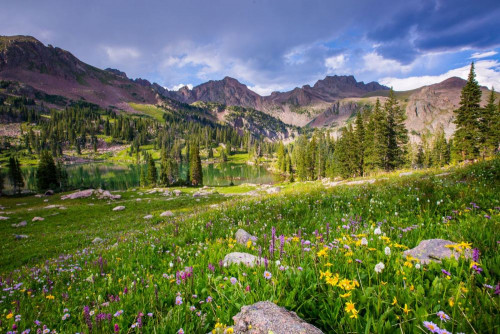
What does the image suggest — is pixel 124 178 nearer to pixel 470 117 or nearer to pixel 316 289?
pixel 316 289

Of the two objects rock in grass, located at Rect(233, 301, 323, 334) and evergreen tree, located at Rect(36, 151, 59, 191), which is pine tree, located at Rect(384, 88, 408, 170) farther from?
evergreen tree, located at Rect(36, 151, 59, 191)

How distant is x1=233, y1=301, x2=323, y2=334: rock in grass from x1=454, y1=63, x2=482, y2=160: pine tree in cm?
6479

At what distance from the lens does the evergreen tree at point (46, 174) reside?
3073 inches

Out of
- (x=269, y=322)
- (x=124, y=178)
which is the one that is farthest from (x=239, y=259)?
(x=124, y=178)

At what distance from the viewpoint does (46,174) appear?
79.2 m

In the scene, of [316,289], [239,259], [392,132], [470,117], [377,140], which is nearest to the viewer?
[316,289]

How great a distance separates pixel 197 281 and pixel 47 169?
105 meters

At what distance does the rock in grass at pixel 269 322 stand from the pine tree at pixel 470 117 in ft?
213

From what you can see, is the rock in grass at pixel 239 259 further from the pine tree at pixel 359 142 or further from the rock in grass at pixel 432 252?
the pine tree at pixel 359 142

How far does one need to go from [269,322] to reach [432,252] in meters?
2.74

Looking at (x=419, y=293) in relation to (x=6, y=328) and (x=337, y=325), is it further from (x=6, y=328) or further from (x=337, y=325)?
(x=6, y=328)

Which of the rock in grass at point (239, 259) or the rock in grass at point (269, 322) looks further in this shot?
the rock in grass at point (239, 259)

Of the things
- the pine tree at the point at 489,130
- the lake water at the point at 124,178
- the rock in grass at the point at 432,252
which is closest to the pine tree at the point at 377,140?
the pine tree at the point at 489,130

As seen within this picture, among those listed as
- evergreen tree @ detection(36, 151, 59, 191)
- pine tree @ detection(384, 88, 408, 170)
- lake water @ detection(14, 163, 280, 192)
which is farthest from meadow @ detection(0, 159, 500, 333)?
evergreen tree @ detection(36, 151, 59, 191)
